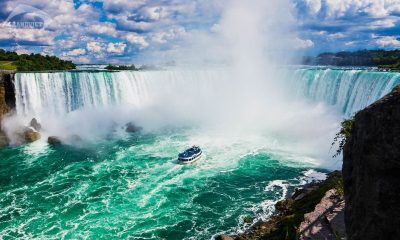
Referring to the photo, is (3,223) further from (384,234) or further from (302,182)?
(384,234)

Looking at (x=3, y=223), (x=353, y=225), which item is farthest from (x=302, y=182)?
(x=353, y=225)

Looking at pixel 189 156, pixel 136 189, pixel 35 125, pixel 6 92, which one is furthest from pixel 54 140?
pixel 136 189

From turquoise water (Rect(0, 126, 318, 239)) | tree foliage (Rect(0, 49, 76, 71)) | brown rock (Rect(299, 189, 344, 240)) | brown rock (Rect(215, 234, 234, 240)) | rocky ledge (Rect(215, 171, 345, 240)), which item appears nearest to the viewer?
brown rock (Rect(299, 189, 344, 240))

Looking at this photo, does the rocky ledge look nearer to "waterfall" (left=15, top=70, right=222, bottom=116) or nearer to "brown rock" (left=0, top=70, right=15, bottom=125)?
"waterfall" (left=15, top=70, right=222, bottom=116)

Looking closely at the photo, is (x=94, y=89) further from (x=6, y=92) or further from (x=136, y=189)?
(x=136, y=189)

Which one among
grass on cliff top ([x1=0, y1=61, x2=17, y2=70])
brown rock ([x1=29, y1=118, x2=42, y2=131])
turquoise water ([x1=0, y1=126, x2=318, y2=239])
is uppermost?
grass on cliff top ([x1=0, y1=61, x2=17, y2=70])

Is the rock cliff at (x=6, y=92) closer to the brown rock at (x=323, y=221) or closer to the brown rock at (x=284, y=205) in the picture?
the brown rock at (x=284, y=205)

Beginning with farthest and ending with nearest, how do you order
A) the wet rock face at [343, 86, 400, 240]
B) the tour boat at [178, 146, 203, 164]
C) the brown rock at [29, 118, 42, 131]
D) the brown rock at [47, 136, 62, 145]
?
the brown rock at [29, 118, 42, 131], the brown rock at [47, 136, 62, 145], the tour boat at [178, 146, 203, 164], the wet rock face at [343, 86, 400, 240]

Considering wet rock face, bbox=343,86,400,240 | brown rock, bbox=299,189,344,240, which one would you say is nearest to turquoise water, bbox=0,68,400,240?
brown rock, bbox=299,189,344,240
